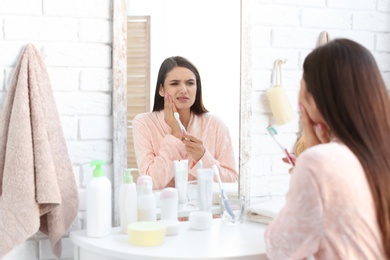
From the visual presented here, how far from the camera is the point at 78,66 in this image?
1423 millimetres

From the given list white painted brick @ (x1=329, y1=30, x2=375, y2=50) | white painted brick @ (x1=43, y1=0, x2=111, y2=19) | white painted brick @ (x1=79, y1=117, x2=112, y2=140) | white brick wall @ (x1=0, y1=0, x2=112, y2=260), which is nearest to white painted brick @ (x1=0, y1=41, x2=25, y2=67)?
white brick wall @ (x1=0, y1=0, x2=112, y2=260)

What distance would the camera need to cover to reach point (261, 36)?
5.38 feet

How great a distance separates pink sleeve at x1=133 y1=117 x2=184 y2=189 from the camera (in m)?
1.48

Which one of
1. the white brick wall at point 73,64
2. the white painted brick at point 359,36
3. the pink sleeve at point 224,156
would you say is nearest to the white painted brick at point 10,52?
the white brick wall at point 73,64

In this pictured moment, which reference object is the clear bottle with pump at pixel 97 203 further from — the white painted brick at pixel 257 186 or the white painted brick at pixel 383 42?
the white painted brick at pixel 383 42

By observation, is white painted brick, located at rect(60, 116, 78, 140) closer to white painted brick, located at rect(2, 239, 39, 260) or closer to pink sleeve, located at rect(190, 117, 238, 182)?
white painted brick, located at rect(2, 239, 39, 260)

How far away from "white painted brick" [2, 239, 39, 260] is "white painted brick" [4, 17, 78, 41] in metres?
0.56

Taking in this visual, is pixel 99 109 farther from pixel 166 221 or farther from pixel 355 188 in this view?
pixel 355 188

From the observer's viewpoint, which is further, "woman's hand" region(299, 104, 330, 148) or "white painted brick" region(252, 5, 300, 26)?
"white painted brick" region(252, 5, 300, 26)

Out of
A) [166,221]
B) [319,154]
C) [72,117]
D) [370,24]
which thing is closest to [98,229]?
[166,221]

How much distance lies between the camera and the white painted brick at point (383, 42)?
180 centimetres

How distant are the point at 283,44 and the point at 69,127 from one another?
737 mm

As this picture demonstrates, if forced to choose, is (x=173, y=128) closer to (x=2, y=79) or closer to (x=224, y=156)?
(x=224, y=156)

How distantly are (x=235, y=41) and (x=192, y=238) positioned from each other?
2.04ft
